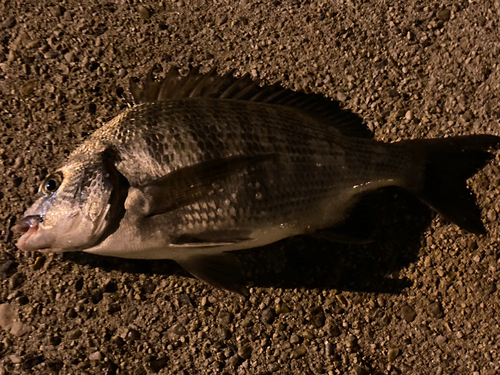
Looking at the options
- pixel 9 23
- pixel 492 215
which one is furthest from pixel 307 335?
pixel 9 23

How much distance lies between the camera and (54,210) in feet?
5.18

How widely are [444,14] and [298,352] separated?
1.98 meters

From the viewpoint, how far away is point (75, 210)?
1559 mm

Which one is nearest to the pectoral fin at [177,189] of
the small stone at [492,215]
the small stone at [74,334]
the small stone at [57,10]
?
the small stone at [74,334]

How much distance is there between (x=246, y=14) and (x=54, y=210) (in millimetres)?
1463

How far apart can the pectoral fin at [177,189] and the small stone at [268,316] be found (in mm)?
745

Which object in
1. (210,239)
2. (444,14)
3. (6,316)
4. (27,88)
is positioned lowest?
(6,316)

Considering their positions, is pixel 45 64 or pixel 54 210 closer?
pixel 54 210

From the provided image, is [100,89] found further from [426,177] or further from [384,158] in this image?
[426,177]

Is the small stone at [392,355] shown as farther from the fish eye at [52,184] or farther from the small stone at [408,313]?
the fish eye at [52,184]

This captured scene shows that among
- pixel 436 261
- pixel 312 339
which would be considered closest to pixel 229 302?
pixel 312 339

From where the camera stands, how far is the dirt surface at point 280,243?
6.22 ft

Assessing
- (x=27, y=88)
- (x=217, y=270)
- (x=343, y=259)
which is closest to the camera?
(x=217, y=270)

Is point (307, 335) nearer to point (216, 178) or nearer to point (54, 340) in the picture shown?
point (216, 178)
